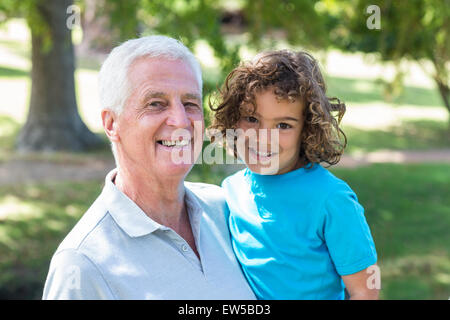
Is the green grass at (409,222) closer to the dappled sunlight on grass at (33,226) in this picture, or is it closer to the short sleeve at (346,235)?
the dappled sunlight on grass at (33,226)

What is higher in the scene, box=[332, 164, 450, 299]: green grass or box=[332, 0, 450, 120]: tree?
box=[332, 0, 450, 120]: tree

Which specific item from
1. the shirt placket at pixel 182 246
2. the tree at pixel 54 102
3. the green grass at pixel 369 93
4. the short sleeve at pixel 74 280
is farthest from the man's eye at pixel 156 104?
the green grass at pixel 369 93

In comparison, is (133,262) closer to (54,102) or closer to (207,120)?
(207,120)

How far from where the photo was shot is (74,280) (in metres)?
1.75

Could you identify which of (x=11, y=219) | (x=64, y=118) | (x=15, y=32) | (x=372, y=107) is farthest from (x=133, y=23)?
(x=15, y=32)

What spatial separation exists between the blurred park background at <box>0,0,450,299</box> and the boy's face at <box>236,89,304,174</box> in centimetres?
62

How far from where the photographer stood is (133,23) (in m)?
5.82

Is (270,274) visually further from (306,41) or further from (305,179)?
(306,41)

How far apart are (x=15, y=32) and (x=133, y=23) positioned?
2252 centimetres

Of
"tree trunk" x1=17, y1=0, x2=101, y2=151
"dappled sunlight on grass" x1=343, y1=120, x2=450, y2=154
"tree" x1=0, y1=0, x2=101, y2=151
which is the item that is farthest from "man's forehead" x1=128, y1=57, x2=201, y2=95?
"dappled sunlight on grass" x1=343, y1=120, x2=450, y2=154

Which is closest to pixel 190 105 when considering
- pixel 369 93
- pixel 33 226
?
pixel 33 226

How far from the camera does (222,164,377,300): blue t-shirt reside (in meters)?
2.01

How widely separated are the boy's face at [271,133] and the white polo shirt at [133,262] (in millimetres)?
335

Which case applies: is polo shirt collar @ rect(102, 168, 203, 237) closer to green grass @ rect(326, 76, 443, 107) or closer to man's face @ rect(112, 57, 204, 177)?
man's face @ rect(112, 57, 204, 177)
